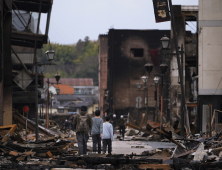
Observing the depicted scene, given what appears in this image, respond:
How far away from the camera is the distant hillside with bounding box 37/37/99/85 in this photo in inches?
6694

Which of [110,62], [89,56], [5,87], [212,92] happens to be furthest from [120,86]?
[89,56]

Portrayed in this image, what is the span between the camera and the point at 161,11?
1955 cm

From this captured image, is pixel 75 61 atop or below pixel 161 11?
atop

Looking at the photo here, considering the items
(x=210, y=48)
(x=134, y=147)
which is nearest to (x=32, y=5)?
(x=210, y=48)

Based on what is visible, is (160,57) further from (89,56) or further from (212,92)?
(89,56)

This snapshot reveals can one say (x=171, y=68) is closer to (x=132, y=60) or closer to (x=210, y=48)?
(x=210, y=48)

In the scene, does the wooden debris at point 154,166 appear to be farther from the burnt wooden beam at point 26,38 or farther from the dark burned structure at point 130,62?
the dark burned structure at point 130,62

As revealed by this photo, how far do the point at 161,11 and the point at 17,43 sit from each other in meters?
17.9

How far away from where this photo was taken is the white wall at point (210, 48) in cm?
2717

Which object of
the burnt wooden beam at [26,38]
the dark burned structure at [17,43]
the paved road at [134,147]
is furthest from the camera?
the burnt wooden beam at [26,38]

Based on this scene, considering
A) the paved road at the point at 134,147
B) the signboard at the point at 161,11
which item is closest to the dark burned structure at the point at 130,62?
the paved road at the point at 134,147

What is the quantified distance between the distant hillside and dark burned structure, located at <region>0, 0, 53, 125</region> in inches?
4856

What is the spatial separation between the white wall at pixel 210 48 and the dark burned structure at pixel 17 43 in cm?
1148

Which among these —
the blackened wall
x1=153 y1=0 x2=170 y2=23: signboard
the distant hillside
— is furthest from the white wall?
the distant hillside
